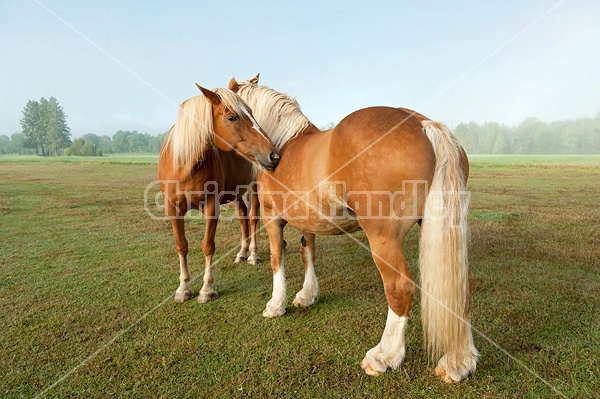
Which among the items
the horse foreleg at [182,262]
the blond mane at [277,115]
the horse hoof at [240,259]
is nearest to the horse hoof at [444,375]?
the blond mane at [277,115]

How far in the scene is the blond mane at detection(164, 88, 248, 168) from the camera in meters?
3.03

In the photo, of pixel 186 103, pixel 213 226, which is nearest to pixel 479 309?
pixel 213 226

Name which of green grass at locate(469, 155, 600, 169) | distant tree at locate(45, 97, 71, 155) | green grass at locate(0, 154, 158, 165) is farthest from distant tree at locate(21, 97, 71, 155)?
green grass at locate(469, 155, 600, 169)

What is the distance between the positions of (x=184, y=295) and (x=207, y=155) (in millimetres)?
1715

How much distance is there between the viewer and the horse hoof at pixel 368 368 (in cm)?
234

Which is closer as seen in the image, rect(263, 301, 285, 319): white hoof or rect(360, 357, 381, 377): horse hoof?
rect(360, 357, 381, 377): horse hoof

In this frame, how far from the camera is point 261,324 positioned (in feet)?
10.3

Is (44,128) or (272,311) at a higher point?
(44,128)

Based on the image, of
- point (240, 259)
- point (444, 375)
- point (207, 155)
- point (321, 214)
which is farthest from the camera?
point (240, 259)

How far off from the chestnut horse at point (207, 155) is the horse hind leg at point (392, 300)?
1365mm

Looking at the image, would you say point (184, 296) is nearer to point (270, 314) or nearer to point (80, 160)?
point (270, 314)

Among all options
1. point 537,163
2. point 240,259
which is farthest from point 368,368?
point 537,163

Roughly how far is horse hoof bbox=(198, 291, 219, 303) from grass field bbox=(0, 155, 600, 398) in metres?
0.09

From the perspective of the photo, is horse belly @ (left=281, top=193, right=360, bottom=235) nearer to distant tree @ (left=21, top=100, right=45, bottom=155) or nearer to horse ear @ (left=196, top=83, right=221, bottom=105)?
horse ear @ (left=196, top=83, right=221, bottom=105)
